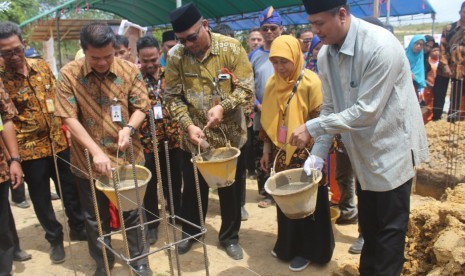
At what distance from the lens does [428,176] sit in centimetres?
461

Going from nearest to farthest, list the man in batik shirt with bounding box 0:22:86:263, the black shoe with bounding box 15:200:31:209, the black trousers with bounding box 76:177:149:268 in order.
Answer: the black trousers with bounding box 76:177:149:268
the man in batik shirt with bounding box 0:22:86:263
the black shoe with bounding box 15:200:31:209

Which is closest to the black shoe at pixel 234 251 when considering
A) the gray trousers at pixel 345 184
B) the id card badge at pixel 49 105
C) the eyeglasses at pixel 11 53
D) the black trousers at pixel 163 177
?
the black trousers at pixel 163 177

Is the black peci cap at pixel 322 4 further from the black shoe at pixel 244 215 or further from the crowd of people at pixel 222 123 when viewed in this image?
the black shoe at pixel 244 215

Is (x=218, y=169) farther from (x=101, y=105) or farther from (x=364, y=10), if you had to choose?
(x=364, y=10)

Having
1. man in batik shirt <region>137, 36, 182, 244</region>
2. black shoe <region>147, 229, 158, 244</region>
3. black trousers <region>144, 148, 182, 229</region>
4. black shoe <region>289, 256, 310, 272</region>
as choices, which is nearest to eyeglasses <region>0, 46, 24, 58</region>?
man in batik shirt <region>137, 36, 182, 244</region>

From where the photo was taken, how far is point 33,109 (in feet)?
11.3

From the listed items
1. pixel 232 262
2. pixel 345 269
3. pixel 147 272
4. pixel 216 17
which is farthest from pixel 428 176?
pixel 216 17

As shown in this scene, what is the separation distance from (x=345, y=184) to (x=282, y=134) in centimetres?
114

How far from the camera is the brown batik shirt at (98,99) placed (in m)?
2.80

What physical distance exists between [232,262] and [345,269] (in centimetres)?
97

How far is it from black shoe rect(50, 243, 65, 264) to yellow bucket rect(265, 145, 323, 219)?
2214 millimetres

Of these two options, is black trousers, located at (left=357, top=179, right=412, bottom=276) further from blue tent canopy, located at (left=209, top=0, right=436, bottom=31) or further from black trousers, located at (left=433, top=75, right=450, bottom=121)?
blue tent canopy, located at (left=209, top=0, right=436, bottom=31)

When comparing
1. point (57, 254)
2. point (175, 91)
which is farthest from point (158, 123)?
point (57, 254)

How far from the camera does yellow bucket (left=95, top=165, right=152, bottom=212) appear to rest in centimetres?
212
